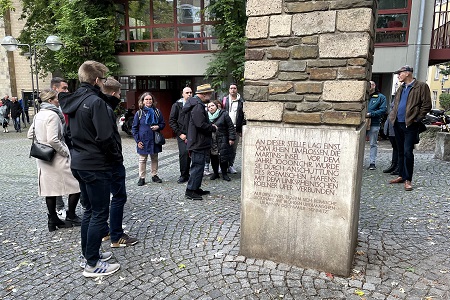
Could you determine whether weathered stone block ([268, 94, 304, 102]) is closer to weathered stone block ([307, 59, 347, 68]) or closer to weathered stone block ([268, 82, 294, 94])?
weathered stone block ([268, 82, 294, 94])

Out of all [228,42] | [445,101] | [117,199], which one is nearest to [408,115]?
[117,199]

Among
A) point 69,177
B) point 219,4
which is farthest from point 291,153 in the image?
point 219,4

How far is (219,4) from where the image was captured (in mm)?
11672

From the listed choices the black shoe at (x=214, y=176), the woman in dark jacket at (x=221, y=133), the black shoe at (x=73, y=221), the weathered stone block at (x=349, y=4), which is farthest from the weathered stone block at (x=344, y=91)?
the black shoe at (x=214, y=176)

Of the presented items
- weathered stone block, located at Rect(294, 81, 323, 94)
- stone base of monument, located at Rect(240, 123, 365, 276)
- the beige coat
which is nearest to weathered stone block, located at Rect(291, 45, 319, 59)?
weathered stone block, located at Rect(294, 81, 323, 94)

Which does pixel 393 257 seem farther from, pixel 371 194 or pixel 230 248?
pixel 371 194

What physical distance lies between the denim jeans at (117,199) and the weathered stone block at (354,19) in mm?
2397

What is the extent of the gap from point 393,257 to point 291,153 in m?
1.47

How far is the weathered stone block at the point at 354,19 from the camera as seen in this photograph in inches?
114

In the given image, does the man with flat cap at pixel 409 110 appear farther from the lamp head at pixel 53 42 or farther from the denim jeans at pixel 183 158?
the lamp head at pixel 53 42

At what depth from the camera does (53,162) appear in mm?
4258

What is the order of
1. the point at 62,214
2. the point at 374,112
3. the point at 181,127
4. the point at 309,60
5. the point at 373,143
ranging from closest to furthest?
1. the point at 309,60
2. the point at 62,214
3. the point at 181,127
4. the point at 374,112
5. the point at 373,143

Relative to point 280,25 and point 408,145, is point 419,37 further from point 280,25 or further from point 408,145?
point 280,25

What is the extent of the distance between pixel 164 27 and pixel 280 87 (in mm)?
11600
